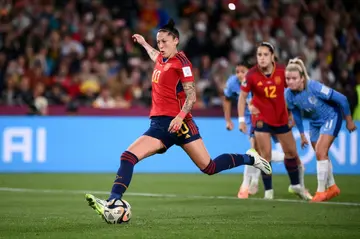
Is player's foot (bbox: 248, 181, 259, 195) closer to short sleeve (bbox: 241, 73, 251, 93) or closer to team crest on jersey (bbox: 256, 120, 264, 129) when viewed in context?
team crest on jersey (bbox: 256, 120, 264, 129)

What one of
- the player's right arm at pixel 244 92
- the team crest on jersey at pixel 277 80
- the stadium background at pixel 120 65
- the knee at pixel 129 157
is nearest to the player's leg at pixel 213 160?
the knee at pixel 129 157

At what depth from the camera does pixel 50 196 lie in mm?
14289

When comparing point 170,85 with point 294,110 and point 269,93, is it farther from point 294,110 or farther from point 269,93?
point 294,110

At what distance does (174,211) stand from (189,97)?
6.64 feet

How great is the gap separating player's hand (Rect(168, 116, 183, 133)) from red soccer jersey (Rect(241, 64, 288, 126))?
11.9ft

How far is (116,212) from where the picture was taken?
1001 centimetres

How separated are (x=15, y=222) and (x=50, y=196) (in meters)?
4.08

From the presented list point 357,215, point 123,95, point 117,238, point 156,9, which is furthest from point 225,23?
point 117,238

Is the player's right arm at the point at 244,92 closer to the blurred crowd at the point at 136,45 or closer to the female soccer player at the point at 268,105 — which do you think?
the female soccer player at the point at 268,105

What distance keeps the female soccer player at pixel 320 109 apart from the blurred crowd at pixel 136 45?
279 inches

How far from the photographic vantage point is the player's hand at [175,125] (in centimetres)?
1020

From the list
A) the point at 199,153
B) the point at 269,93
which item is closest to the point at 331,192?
the point at 269,93

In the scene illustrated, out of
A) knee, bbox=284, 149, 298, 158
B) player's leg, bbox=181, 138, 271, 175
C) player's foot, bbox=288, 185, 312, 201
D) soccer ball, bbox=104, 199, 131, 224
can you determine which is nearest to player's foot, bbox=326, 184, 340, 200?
player's foot, bbox=288, 185, 312, 201

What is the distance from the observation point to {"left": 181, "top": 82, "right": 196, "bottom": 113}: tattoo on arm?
33.9 feet
